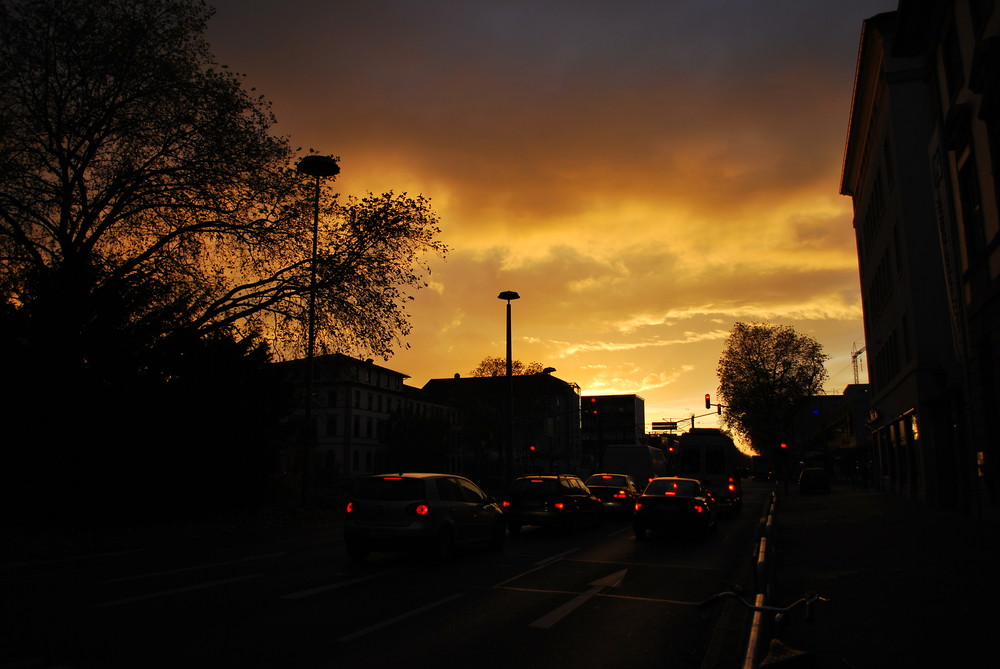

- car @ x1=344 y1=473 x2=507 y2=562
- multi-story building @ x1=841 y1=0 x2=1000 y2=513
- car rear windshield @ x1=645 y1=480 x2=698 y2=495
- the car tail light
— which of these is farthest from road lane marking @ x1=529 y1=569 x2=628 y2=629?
multi-story building @ x1=841 y1=0 x2=1000 y2=513

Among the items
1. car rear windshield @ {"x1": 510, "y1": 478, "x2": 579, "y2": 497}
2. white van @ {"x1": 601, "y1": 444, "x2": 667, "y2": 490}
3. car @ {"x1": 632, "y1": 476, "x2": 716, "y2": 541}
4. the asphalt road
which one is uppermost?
white van @ {"x1": 601, "y1": 444, "x2": 667, "y2": 490}

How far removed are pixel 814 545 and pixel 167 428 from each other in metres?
16.6

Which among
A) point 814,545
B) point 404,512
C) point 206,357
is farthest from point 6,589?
point 814,545

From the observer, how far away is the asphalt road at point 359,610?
6523mm

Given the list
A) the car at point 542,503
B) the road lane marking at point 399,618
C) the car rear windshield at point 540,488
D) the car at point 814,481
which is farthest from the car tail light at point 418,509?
the car at point 814,481

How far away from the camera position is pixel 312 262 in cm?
2533

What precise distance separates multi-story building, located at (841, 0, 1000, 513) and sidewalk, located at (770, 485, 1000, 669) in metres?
1.58

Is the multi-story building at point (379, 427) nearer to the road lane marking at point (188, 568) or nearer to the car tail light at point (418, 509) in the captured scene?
the road lane marking at point (188, 568)

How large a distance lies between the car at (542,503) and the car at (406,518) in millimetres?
5088

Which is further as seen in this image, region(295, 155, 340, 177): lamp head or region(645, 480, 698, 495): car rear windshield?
region(295, 155, 340, 177): lamp head

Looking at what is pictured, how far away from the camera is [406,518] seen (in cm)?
1273

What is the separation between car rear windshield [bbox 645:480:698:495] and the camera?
18406 millimetres

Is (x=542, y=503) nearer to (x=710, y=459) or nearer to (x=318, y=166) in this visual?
(x=710, y=459)

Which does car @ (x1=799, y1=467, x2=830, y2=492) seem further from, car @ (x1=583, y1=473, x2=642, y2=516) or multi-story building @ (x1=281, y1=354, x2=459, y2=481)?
multi-story building @ (x1=281, y1=354, x2=459, y2=481)
